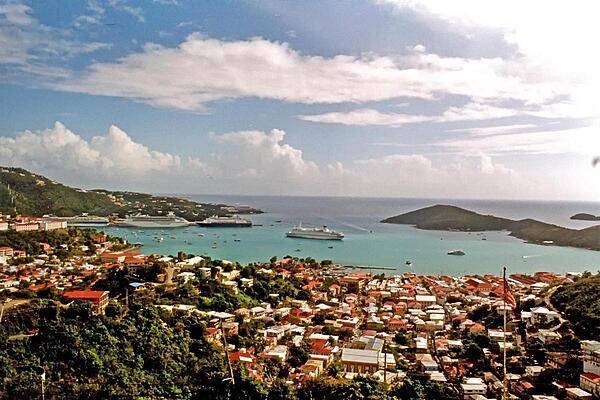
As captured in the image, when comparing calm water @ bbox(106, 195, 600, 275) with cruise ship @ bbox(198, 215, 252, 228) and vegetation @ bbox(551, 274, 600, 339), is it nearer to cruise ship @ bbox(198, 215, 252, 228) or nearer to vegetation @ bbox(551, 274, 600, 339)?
cruise ship @ bbox(198, 215, 252, 228)

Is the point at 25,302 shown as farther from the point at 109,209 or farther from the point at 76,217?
the point at 109,209

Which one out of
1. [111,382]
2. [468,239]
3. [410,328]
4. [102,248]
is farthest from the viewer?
[468,239]

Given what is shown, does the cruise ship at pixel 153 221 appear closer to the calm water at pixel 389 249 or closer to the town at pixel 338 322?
the calm water at pixel 389 249

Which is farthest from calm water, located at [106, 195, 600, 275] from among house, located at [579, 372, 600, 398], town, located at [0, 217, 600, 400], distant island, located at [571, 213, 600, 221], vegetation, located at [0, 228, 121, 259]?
house, located at [579, 372, 600, 398]

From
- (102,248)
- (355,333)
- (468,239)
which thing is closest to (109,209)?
(102,248)

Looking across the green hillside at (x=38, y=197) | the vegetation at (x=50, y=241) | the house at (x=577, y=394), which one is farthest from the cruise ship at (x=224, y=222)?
the house at (x=577, y=394)
